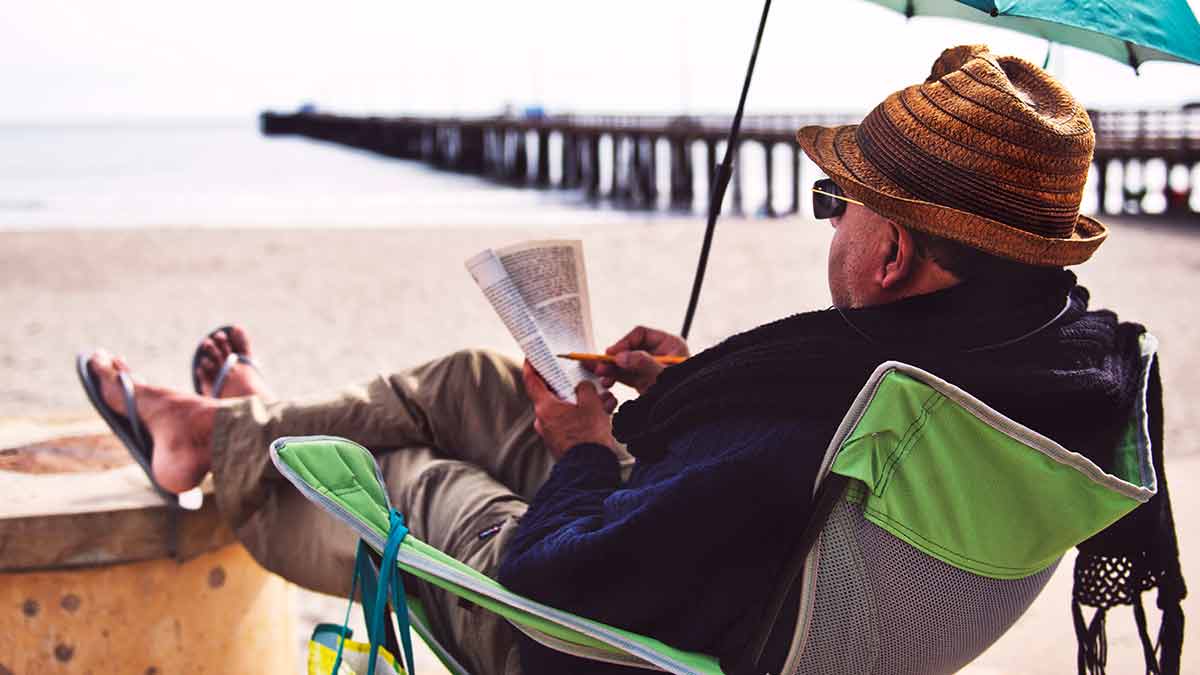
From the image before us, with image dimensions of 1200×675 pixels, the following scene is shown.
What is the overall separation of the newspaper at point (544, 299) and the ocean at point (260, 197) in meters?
15.6

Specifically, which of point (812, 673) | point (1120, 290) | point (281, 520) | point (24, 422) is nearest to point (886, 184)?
point (812, 673)

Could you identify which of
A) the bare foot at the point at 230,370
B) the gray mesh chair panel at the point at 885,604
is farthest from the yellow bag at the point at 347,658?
the bare foot at the point at 230,370

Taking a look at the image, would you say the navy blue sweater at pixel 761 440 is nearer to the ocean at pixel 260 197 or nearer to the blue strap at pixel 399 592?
the blue strap at pixel 399 592

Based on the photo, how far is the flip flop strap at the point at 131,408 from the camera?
2.40 m

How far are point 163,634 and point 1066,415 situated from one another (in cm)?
160

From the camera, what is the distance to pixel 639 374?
2.07 m

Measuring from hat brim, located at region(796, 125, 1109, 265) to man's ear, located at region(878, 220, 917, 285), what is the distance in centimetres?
3

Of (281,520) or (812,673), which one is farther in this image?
(281,520)

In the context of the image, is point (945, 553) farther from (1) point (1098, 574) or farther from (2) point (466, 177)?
(2) point (466, 177)

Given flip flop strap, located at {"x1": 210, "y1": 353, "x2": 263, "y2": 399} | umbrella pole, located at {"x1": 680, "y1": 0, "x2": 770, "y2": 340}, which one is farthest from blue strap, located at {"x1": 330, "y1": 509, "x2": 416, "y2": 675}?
flip flop strap, located at {"x1": 210, "y1": 353, "x2": 263, "y2": 399}

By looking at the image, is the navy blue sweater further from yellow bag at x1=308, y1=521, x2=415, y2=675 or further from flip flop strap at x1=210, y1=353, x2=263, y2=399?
flip flop strap at x1=210, y1=353, x2=263, y2=399

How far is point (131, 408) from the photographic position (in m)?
2.44

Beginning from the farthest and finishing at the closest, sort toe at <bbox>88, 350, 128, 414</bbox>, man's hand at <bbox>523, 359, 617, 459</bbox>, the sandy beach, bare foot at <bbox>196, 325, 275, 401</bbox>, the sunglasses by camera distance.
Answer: the sandy beach → bare foot at <bbox>196, 325, 275, 401</bbox> → toe at <bbox>88, 350, 128, 414</bbox> → man's hand at <bbox>523, 359, 617, 459</bbox> → the sunglasses

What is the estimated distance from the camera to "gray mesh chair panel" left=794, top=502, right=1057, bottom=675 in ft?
4.79
